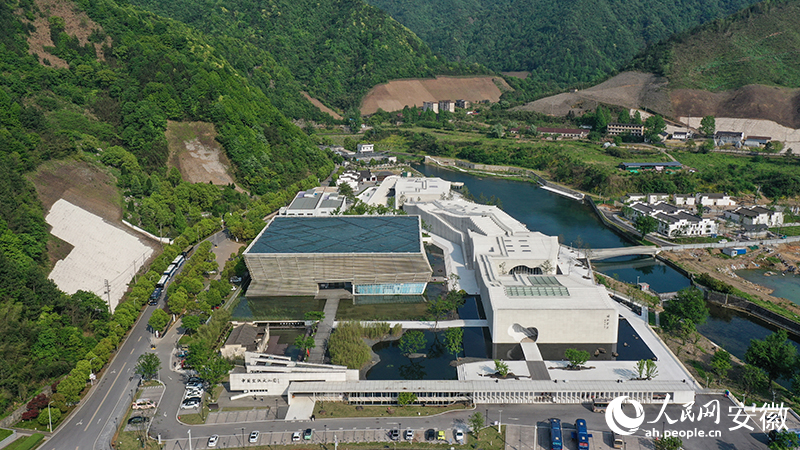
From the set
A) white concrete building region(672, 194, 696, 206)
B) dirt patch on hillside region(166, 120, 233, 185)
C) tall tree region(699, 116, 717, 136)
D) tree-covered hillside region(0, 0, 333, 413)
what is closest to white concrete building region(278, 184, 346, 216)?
tree-covered hillside region(0, 0, 333, 413)

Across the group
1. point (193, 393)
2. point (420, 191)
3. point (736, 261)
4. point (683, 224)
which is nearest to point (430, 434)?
point (193, 393)

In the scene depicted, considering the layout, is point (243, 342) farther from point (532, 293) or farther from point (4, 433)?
point (532, 293)

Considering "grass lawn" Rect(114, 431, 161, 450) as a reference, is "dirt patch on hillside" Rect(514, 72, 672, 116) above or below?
above

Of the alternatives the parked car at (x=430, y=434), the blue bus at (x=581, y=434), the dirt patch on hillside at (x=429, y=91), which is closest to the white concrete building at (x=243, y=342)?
the parked car at (x=430, y=434)

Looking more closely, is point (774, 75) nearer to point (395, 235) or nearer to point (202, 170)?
point (395, 235)

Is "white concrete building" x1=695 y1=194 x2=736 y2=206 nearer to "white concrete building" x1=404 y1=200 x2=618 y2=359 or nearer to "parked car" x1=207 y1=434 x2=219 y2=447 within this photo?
"white concrete building" x1=404 y1=200 x2=618 y2=359

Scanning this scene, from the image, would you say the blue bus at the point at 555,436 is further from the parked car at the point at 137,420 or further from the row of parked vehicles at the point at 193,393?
the parked car at the point at 137,420
